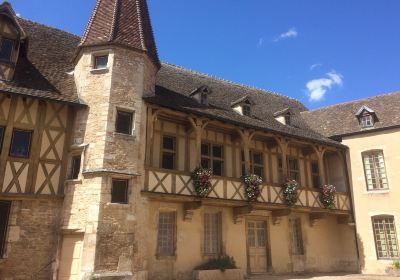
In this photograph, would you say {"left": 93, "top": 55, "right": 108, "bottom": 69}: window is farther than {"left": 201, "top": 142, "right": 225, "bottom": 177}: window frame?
No

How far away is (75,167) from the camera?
11.0m

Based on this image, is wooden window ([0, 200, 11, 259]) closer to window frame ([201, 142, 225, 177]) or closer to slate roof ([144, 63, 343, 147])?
slate roof ([144, 63, 343, 147])

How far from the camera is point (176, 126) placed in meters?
13.0

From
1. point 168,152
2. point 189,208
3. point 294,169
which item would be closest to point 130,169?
point 168,152

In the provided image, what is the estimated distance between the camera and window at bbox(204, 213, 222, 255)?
12.7m

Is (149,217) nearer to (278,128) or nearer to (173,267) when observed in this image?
(173,267)

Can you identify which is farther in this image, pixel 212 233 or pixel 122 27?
pixel 212 233

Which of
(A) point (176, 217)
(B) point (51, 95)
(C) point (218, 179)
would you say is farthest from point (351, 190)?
(B) point (51, 95)

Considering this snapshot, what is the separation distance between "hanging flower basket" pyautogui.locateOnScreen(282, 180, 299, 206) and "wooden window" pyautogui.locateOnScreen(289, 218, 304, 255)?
5.76 feet

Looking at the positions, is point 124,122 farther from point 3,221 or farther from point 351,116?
point 351,116

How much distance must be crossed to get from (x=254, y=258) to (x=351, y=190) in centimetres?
554

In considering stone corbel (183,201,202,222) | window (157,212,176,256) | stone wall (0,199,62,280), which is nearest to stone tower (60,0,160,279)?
stone wall (0,199,62,280)

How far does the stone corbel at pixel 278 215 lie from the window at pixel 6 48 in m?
10.5

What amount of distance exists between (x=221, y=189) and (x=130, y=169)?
3.24 meters
